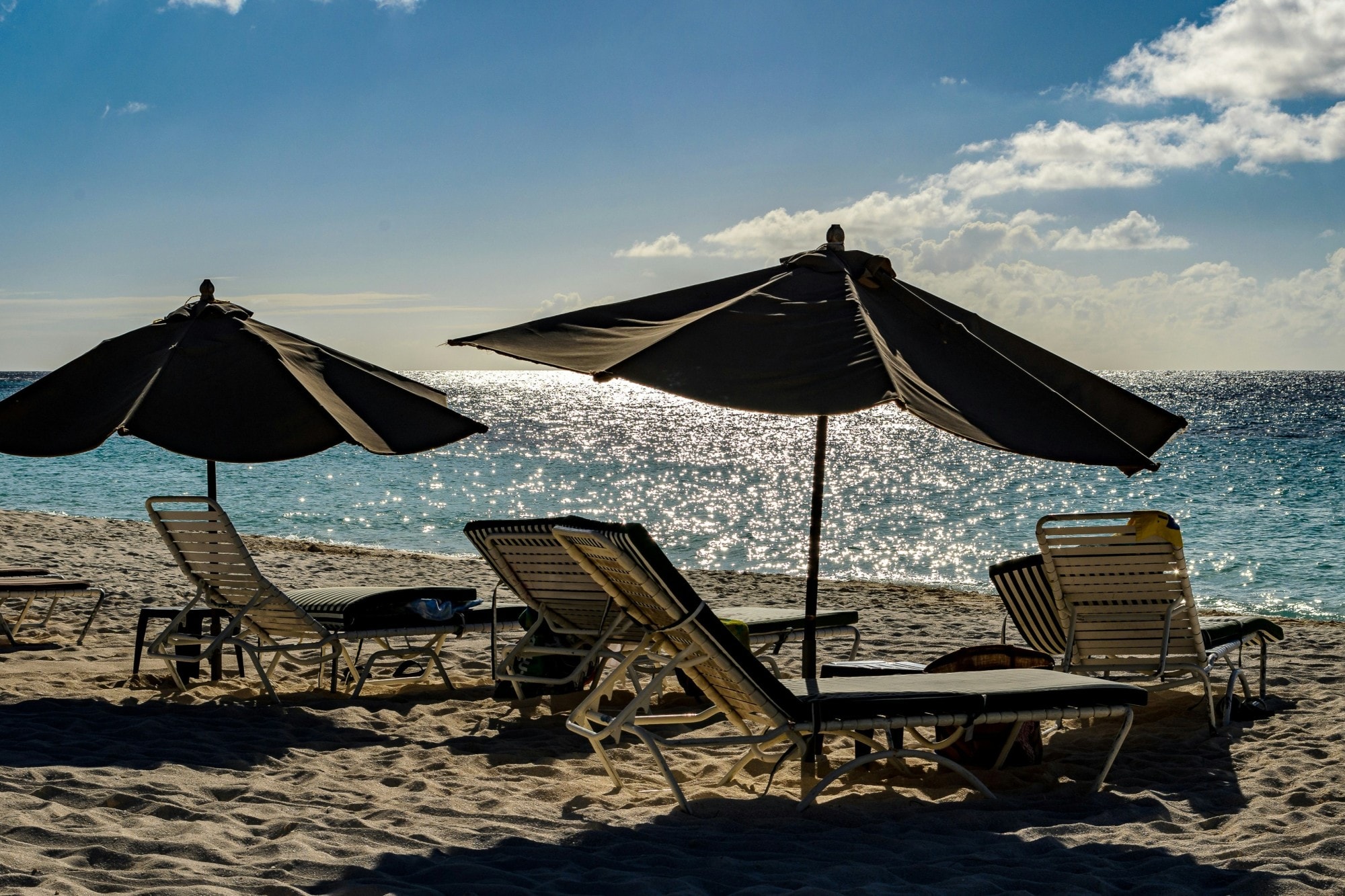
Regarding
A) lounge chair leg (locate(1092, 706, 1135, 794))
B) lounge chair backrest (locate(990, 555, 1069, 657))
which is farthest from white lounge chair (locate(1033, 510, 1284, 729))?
→ lounge chair leg (locate(1092, 706, 1135, 794))

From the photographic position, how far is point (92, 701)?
17.6 ft

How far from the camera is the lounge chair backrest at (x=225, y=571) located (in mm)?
5488

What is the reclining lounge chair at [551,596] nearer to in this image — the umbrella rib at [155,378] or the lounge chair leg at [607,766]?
the lounge chair leg at [607,766]

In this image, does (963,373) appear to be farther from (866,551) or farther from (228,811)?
(866,551)

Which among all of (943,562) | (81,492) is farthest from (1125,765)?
(81,492)

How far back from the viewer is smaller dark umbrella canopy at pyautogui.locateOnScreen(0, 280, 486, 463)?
203 inches

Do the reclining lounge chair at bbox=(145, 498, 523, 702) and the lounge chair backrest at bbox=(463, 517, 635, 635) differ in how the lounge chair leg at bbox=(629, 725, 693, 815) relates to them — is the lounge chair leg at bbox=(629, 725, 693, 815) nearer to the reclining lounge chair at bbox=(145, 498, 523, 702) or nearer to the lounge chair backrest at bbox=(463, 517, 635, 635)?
the lounge chair backrest at bbox=(463, 517, 635, 635)

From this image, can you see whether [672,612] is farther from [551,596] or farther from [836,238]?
[551,596]

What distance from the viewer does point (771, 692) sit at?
3.70 m

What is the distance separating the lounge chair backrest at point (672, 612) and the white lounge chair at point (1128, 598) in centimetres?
181

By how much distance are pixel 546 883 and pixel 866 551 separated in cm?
2028

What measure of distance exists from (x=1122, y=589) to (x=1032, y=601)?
73cm

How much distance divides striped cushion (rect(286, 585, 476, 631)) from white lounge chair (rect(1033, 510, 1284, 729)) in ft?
10.3

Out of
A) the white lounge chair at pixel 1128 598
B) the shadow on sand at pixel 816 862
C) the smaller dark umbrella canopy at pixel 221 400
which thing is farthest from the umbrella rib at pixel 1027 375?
the smaller dark umbrella canopy at pixel 221 400
